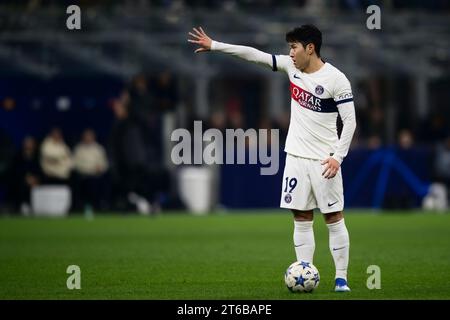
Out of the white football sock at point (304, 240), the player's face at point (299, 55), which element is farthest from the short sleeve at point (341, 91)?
the white football sock at point (304, 240)

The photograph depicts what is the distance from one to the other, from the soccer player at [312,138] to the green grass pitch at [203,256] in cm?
57

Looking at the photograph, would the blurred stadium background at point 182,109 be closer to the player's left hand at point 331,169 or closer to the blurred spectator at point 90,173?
the blurred spectator at point 90,173

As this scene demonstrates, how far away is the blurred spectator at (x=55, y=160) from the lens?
97.7ft

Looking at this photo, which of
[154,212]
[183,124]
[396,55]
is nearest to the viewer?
[154,212]

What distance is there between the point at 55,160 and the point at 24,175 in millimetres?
819

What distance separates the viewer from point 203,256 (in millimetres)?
17859

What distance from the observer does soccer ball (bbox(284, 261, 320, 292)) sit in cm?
1250

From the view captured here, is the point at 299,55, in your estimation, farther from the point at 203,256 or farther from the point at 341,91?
the point at 203,256

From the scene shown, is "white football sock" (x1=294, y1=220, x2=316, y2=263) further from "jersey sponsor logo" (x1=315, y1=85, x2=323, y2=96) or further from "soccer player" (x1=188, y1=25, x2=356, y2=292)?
"jersey sponsor logo" (x1=315, y1=85, x2=323, y2=96)

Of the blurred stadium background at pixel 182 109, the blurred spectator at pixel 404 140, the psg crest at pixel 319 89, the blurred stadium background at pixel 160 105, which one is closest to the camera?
the psg crest at pixel 319 89

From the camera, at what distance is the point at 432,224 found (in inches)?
1002
